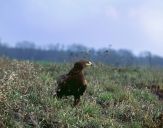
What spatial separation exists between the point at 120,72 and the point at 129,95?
5.39m

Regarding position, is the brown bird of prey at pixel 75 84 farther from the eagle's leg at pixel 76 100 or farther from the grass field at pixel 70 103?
the grass field at pixel 70 103

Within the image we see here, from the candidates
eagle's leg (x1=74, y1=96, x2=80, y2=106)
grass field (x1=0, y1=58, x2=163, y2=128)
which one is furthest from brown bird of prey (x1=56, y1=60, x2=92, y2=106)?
grass field (x1=0, y1=58, x2=163, y2=128)

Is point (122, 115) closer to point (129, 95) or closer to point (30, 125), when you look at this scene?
point (129, 95)

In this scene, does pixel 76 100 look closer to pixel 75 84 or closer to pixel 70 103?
pixel 70 103

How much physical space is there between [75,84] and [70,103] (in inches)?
16.8

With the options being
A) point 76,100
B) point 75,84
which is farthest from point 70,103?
point 75,84

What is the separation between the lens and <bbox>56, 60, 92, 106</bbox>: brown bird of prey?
1253 centimetres

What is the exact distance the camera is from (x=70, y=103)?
12789mm

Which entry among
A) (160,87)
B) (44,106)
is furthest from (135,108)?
(160,87)

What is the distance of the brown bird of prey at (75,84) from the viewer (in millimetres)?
12531

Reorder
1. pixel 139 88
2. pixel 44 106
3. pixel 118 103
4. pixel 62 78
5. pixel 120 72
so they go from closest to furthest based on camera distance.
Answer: pixel 44 106
pixel 62 78
pixel 118 103
pixel 139 88
pixel 120 72

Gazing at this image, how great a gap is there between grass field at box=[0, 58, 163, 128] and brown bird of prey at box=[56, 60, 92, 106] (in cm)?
17

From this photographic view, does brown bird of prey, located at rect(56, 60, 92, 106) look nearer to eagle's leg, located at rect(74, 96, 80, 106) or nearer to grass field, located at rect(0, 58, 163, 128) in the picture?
eagle's leg, located at rect(74, 96, 80, 106)

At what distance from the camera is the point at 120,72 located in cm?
1994
